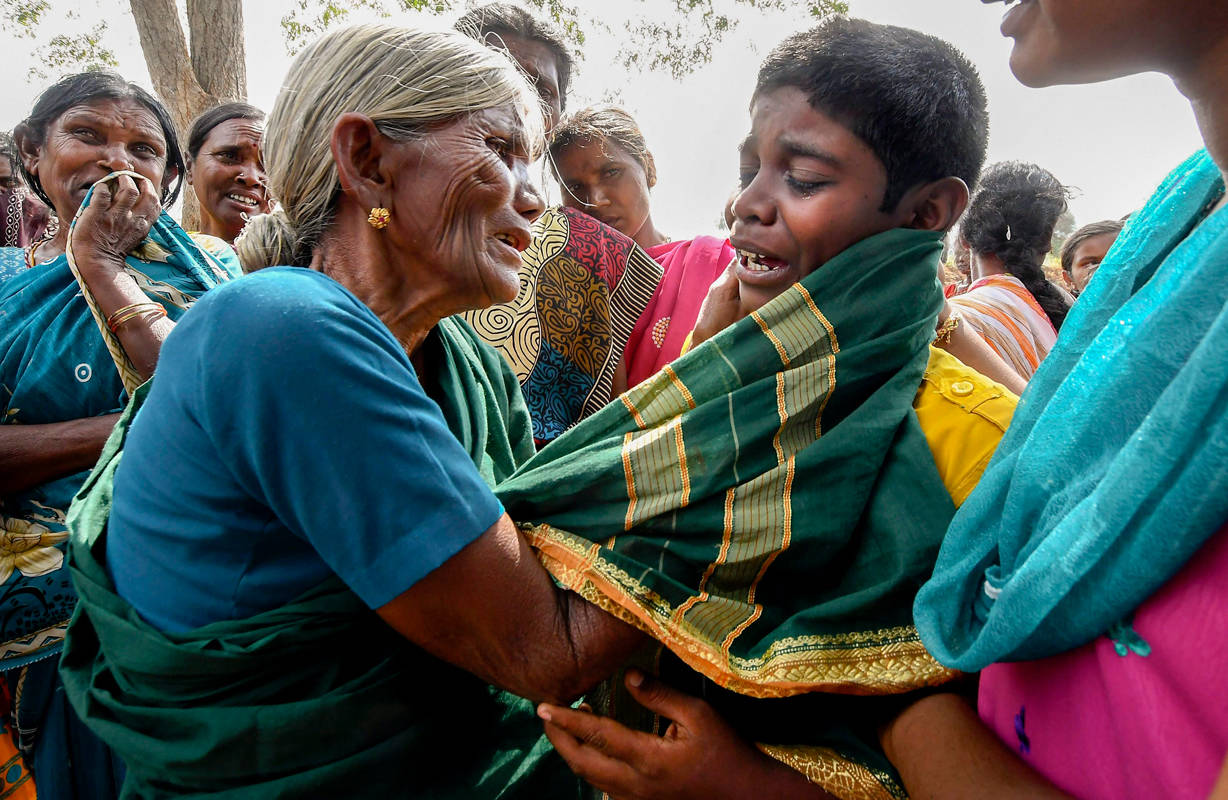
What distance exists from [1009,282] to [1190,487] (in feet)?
11.9

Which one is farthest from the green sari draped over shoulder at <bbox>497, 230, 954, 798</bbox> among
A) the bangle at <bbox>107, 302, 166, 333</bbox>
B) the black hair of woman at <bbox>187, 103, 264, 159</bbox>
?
the black hair of woman at <bbox>187, 103, 264, 159</bbox>

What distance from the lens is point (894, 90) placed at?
1.72m

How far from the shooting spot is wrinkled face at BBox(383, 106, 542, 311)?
6.05 feet

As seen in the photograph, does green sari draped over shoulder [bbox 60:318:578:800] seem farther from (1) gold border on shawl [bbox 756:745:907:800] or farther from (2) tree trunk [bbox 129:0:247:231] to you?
(2) tree trunk [bbox 129:0:247:231]

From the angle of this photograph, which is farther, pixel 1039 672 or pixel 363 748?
pixel 363 748

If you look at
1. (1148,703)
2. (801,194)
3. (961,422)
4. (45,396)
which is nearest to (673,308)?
(801,194)

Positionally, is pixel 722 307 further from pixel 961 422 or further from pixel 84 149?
pixel 84 149

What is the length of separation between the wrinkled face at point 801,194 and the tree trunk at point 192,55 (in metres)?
7.67

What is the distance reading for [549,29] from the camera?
13.1 feet

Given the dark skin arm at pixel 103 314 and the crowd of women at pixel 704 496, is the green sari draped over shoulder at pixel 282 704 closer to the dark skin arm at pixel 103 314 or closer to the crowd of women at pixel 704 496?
the crowd of women at pixel 704 496

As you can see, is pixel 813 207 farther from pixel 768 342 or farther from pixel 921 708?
pixel 921 708

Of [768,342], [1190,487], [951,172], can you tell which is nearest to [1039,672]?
[1190,487]

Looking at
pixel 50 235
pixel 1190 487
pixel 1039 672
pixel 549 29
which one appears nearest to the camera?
pixel 1190 487

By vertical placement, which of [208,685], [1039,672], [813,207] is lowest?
[208,685]
